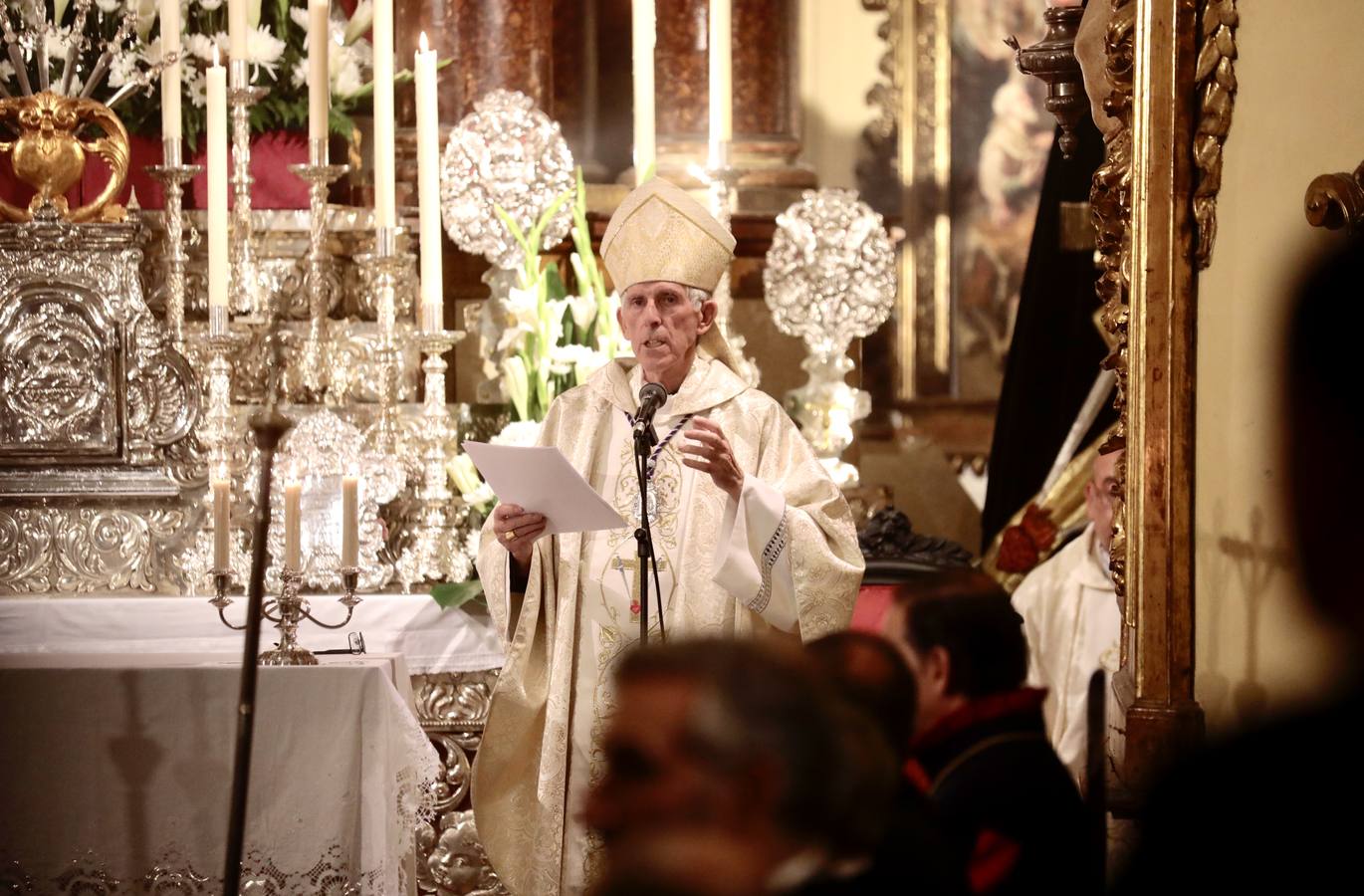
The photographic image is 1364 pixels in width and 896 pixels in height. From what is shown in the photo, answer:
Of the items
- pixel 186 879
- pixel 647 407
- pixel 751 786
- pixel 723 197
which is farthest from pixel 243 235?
pixel 751 786

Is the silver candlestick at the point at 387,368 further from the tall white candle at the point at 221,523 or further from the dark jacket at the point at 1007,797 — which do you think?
the dark jacket at the point at 1007,797

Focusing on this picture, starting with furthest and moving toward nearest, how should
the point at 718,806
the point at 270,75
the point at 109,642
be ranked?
the point at 270,75 < the point at 109,642 < the point at 718,806

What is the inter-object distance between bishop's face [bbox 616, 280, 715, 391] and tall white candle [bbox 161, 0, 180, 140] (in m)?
1.53

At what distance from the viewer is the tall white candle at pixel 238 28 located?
5156mm

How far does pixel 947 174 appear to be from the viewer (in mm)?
7531

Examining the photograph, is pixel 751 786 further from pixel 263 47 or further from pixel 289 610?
pixel 263 47

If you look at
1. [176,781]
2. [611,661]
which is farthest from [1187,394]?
[176,781]

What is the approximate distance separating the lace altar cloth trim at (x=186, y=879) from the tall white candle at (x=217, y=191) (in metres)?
1.64

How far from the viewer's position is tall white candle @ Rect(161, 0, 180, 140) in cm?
512

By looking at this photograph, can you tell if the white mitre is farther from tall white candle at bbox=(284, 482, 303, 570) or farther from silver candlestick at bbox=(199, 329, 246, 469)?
silver candlestick at bbox=(199, 329, 246, 469)

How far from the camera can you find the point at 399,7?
627cm

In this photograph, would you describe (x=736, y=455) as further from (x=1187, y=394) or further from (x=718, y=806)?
(x=718, y=806)

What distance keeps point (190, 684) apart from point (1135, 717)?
2031mm

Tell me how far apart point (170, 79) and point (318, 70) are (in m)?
0.42
